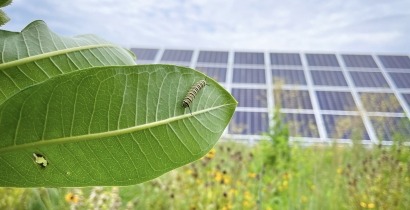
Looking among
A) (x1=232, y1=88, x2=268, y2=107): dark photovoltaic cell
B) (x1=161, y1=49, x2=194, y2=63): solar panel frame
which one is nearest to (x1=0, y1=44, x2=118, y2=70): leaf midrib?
(x1=232, y1=88, x2=268, y2=107): dark photovoltaic cell

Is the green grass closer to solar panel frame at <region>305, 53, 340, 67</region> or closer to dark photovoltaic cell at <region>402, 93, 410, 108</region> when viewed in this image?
dark photovoltaic cell at <region>402, 93, 410, 108</region>

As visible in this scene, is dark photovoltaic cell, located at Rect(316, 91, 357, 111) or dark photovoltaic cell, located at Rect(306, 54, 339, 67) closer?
dark photovoltaic cell, located at Rect(316, 91, 357, 111)

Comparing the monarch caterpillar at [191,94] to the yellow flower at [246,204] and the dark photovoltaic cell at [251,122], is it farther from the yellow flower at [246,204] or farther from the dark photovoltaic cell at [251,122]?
the dark photovoltaic cell at [251,122]

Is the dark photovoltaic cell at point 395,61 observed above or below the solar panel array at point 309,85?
above

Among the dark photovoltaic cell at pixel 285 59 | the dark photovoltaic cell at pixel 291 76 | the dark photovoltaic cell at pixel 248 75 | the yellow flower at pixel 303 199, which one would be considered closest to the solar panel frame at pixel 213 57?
the dark photovoltaic cell at pixel 248 75

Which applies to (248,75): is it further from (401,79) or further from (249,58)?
→ (401,79)

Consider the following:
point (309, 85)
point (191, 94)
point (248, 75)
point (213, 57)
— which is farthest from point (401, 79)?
point (191, 94)
